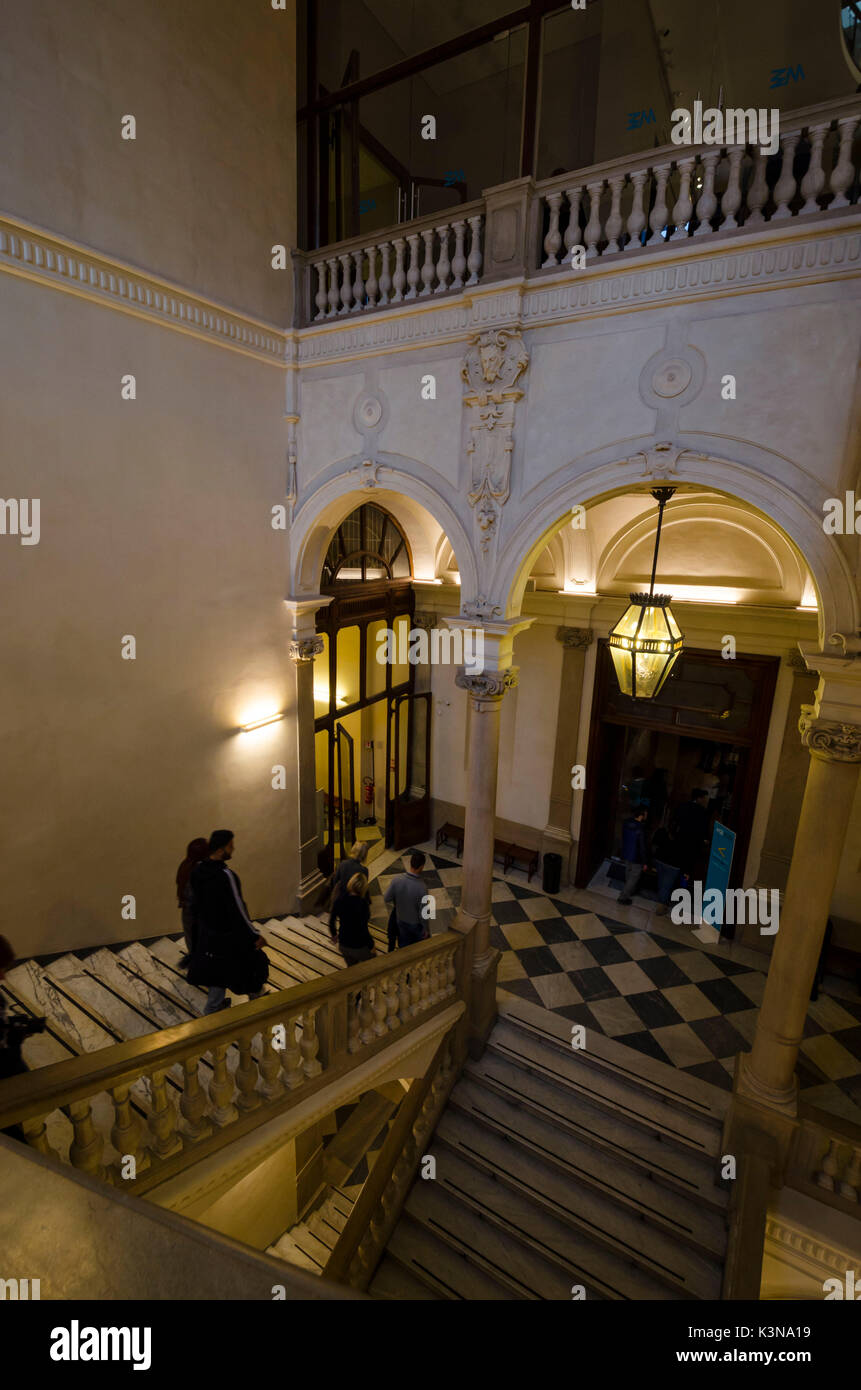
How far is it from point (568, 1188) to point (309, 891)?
4242mm

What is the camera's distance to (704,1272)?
15.7 feet

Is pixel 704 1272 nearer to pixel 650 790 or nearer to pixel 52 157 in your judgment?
pixel 650 790

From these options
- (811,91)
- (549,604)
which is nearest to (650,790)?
(549,604)

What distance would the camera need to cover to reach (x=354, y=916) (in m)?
5.73

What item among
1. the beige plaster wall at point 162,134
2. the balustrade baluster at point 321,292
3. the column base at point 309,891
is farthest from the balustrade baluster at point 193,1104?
the balustrade baluster at point 321,292

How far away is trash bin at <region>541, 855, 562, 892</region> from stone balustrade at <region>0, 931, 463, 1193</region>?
153 inches

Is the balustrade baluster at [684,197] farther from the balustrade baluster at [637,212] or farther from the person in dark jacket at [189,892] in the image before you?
the person in dark jacket at [189,892]

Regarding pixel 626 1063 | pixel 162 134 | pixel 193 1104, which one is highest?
pixel 162 134

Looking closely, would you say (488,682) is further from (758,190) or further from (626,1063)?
(758,190)

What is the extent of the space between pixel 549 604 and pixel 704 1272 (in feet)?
23.0

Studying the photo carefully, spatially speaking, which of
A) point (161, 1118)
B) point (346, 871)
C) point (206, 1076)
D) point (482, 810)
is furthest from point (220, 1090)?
point (482, 810)

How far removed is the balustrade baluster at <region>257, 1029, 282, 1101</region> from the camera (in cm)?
405

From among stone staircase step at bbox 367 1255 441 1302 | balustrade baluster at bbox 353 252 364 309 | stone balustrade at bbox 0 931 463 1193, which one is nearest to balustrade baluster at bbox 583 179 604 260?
balustrade baluster at bbox 353 252 364 309
